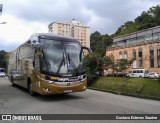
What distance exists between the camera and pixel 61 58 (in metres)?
13.9

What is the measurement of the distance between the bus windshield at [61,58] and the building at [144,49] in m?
49.8

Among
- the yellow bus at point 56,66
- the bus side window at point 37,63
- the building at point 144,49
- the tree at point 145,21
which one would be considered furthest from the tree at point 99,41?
the bus side window at point 37,63

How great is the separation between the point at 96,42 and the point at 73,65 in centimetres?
9398

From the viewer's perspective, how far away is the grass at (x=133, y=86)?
1659cm

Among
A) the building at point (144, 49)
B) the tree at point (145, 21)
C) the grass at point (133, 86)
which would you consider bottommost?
the grass at point (133, 86)

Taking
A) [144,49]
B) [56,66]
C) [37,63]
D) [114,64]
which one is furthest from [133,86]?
[144,49]

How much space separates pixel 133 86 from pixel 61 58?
6.51 meters

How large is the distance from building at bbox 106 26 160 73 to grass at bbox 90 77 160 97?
4244 centimetres

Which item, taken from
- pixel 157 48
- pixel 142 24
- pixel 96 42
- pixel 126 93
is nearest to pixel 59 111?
pixel 126 93

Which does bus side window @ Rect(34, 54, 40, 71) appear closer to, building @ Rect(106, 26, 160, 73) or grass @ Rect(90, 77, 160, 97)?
grass @ Rect(90, 77, 160, 97)

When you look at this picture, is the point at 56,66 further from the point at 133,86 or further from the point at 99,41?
the point at 99,41

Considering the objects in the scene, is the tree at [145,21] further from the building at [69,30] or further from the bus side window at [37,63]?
the bus side window at [37,63]

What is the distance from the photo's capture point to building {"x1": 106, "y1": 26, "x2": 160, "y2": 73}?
62.2m

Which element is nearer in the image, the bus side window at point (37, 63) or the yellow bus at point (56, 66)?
the yellow bus at point (56, 66)
